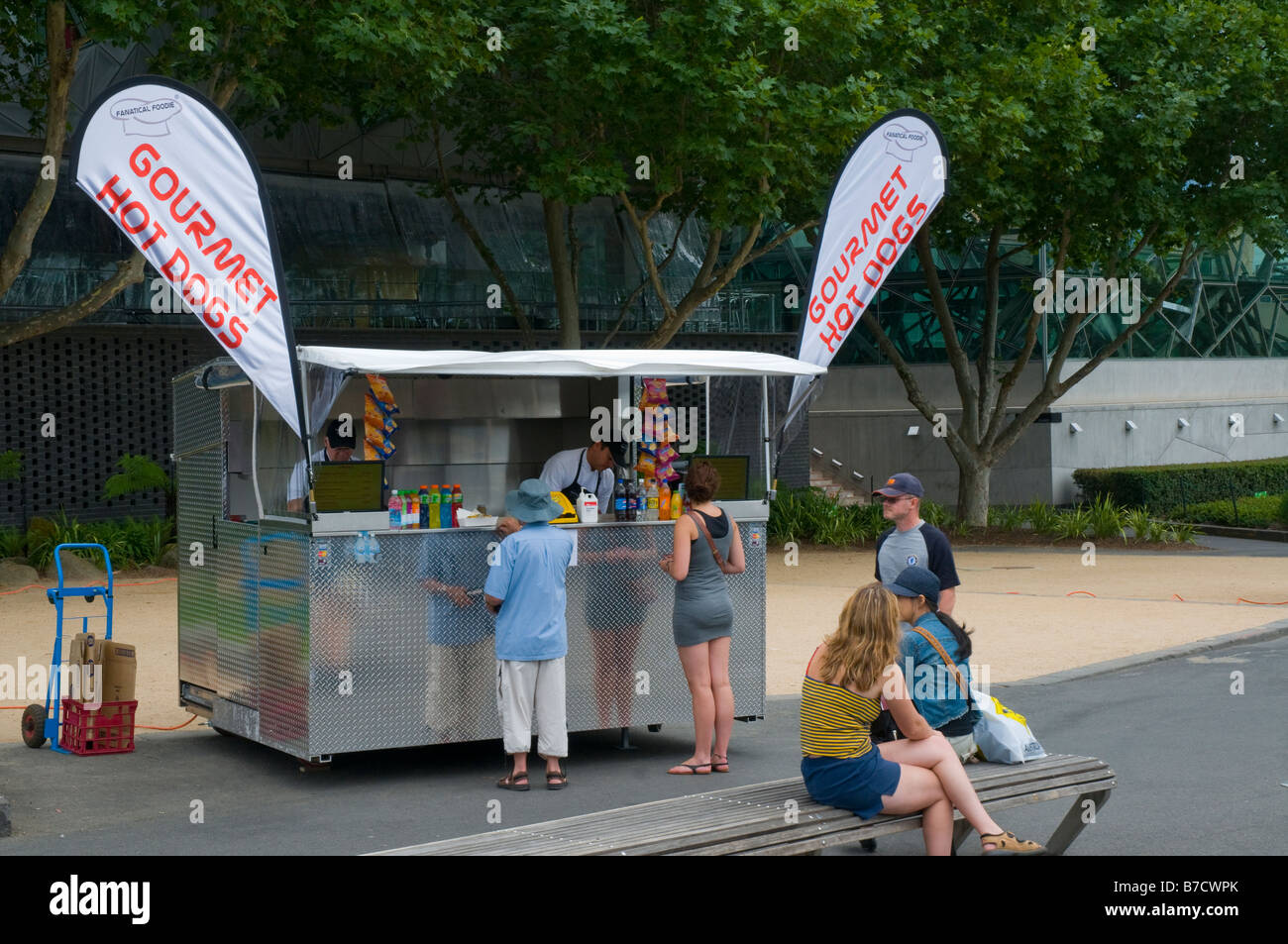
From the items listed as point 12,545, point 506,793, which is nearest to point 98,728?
point 506,793

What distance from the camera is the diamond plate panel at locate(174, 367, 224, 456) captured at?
10.1m

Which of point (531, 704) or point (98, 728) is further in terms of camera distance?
point (98, 728)

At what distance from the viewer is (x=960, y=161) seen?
2152 centimetres

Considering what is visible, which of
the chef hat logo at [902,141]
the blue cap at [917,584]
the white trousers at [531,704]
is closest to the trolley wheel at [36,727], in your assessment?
the white trousers at [531,704]

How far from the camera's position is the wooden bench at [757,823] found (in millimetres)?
5922

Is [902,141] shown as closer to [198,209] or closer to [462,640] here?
[462,640]

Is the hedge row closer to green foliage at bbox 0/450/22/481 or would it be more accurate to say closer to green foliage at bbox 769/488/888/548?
green foliage at bbox 769/488/888/548

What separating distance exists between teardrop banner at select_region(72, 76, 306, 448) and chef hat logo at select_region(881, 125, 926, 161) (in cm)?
545

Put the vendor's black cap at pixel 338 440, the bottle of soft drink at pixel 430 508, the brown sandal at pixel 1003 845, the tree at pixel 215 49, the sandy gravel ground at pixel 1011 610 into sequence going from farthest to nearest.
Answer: the tree at pixel 215 49 < the sandy gravel ground at pixel 1011 610 < the vendor's black cap at pixel 338 440 < the bottle of soft drink at pixel 430 508 < the brown sandal at pixel 1003 845

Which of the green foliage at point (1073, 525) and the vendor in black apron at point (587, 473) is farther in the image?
the green foliage at point (1073, 525)

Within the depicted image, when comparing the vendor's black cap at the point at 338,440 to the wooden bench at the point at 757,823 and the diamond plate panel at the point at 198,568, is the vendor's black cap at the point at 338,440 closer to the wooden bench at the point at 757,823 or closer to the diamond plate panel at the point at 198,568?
the diamond plate panel at the point at 198,568

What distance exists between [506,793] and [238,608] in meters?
2.29

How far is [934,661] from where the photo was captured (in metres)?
6.79

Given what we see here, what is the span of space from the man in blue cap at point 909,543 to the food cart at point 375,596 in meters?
1.66
